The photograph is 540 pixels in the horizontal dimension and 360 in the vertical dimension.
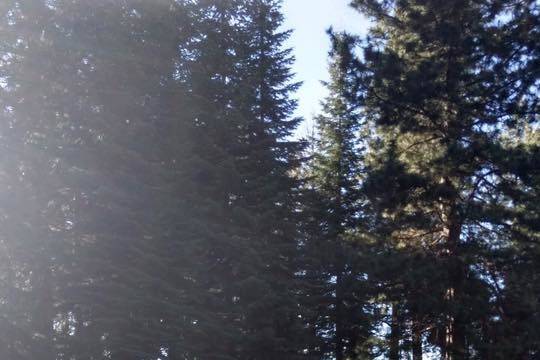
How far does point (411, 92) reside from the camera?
19.7m

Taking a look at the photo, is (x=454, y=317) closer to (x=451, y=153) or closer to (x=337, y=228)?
(x=451, y=153)

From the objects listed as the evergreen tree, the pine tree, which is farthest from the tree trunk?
the pine tree

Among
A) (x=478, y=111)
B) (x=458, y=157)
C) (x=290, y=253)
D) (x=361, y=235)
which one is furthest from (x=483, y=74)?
(x=290, y=253)

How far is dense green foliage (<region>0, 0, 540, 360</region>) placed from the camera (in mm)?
18594

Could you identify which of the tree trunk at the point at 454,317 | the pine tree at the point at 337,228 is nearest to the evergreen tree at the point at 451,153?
the tree trunk at the point at 454,317

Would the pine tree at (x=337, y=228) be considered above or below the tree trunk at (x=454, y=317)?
above

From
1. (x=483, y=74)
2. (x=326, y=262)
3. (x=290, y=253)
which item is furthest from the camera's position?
(x=326, y=262)

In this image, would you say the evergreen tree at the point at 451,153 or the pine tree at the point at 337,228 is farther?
the pine tree at the point at 337,228

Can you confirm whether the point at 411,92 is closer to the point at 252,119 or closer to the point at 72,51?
the point at 252,119

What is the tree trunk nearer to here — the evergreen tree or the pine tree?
the evergreen tree

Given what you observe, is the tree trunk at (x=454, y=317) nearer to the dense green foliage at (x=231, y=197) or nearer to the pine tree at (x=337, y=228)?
the dense green foliage at (x=231, y=197)

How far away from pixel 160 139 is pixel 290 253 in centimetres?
515

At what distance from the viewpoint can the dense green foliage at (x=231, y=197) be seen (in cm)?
1859

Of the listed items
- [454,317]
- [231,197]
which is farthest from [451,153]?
[231,197]
